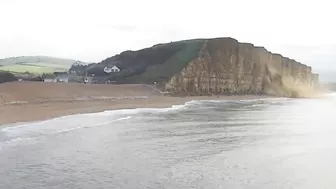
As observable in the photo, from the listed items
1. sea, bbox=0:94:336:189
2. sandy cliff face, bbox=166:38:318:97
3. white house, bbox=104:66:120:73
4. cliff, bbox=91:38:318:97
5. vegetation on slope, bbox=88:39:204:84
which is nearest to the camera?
sea, bbox=0:94:336:189

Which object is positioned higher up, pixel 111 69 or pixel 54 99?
pixel 111 69

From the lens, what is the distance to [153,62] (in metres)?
96.4

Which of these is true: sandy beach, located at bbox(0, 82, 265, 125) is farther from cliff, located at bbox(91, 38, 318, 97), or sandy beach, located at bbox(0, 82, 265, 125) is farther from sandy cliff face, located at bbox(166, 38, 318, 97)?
sandy cliff face, located at bbox(166, 38, 318, 97)

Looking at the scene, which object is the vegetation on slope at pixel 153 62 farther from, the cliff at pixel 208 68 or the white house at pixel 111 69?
the white house at pixel 111 69

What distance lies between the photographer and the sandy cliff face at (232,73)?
83062 millimetres

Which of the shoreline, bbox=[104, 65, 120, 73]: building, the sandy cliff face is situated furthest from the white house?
the shoreline

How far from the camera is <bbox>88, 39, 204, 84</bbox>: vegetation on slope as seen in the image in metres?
83.7

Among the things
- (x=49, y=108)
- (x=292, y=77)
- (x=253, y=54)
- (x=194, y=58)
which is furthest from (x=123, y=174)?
(x=292, y=77)

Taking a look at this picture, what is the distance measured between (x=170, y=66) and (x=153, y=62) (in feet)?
29.5

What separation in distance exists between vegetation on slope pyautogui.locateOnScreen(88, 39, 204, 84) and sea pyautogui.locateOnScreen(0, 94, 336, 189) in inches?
2091

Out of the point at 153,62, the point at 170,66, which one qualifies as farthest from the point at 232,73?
the point at 153,62

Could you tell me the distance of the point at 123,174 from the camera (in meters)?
15.1

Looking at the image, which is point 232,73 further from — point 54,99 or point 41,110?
point 41,110

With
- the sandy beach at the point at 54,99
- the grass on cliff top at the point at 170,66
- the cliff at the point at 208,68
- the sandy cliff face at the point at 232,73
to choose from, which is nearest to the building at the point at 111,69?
the cliff at the point at 208,68
